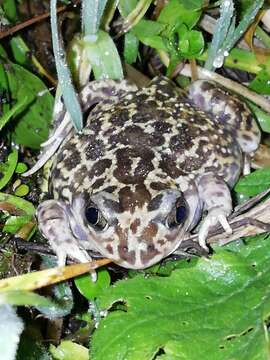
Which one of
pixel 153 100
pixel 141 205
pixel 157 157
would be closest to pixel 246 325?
pixel 141 205

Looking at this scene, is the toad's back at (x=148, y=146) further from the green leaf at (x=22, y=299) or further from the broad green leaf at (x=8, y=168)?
the green leaf at (x=22, y=299)

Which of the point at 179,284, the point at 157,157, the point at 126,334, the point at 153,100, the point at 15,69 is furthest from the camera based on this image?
the point at 15,69

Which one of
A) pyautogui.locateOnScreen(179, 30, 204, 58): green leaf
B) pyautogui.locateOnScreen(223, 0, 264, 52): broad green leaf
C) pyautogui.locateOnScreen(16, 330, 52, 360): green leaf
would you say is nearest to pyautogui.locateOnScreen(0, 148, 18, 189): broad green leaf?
pyautogui.locateOnScreen(16, 330, 52, 360): green leaf

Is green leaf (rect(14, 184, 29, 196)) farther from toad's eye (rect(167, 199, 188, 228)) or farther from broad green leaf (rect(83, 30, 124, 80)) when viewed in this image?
toad's eye (rect(167, 199, 188, 228))

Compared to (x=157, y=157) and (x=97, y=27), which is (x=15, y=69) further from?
(x=157, y=157)

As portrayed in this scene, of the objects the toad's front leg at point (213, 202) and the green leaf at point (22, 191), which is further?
the green leaf at point (22, 191)

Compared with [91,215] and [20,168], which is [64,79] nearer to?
[20,168]

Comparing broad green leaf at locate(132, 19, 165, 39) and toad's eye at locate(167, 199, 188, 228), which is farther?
broad green leaf at locate(132, 19, 165, 39)

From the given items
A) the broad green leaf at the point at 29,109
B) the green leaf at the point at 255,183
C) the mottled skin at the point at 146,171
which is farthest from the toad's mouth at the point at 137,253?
the broad green leaf at the point at 29,109
